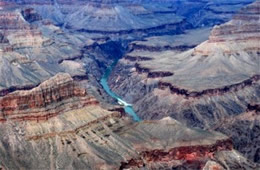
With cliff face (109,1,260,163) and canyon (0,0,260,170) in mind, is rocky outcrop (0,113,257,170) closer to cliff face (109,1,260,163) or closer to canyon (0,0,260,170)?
canyon (0,0,260,170)

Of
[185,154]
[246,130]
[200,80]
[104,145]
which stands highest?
[200,80]

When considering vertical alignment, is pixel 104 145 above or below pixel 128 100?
above

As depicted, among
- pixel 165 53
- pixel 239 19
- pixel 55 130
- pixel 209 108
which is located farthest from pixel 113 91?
pixel 55 130

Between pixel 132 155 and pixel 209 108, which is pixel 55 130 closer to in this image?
pixel 132 155

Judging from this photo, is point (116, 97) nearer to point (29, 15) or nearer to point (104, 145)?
point (29, 15)

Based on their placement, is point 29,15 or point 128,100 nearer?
point 128,100

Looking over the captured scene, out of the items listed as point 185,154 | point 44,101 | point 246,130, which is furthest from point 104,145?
point 246,130

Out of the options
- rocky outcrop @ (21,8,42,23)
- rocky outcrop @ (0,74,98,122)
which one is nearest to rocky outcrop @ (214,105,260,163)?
rocky outcrop @ (0,74,98,122)
